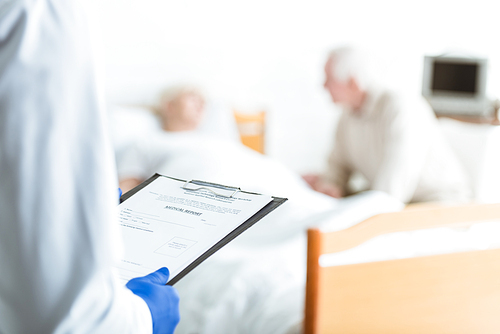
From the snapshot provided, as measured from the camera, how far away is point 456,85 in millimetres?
3430

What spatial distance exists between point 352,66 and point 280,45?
116 centimetres

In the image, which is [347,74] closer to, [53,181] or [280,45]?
[280,45]

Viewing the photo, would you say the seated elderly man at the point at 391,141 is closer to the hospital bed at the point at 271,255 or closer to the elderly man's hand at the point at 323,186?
the elderly man's hand at the point at 323,186

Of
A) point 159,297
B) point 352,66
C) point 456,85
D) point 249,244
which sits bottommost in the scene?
point 249,244

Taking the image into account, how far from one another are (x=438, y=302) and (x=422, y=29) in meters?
2.99

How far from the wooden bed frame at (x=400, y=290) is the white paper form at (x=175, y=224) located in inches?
9.0

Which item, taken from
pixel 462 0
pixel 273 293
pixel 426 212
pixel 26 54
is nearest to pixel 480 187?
pixel 426 212

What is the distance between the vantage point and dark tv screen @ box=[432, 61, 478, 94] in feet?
Answer: 11.0

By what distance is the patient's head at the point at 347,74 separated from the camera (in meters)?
2.12

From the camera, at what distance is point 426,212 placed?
103 centimetres

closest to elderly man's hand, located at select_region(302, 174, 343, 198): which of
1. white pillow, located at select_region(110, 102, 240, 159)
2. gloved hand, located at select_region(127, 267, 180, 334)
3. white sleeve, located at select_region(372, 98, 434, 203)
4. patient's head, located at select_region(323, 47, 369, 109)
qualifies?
white sleeve, located at select_region(372, 98, 434, 203)

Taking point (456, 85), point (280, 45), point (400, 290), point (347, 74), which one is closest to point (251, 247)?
point (400, 290)

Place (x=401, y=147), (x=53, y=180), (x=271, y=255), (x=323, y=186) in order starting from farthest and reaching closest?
(x=323, y=186) < (x=401, y=147) < (x=271, y=255) < (x=53, y=180)

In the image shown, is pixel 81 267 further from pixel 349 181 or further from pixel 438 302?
pixel 349 181
